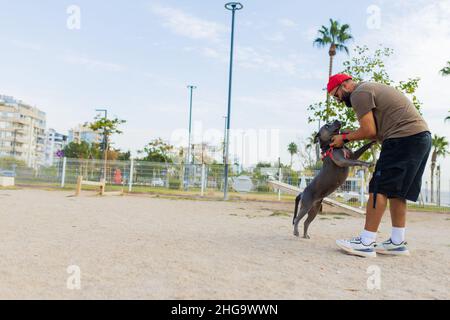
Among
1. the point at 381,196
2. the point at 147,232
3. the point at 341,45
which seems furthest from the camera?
the point at 341,45

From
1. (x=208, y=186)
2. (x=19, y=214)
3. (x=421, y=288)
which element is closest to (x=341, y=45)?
(x=208, y=186)

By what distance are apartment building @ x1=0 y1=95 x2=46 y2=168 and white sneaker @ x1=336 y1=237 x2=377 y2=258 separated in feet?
332

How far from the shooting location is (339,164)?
171 inches

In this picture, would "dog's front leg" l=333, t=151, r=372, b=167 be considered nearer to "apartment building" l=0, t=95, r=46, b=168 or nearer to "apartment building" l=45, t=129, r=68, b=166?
"apartment building" l=0, t=95, r=46, b=168

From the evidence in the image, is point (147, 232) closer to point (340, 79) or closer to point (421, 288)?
point (340, 79)

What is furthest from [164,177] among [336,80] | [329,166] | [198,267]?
[198,267]

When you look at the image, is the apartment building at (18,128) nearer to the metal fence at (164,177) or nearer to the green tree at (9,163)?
the green tree at (9,163)

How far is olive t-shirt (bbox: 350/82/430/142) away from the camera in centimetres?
383

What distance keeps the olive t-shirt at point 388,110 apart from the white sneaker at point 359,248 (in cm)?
103

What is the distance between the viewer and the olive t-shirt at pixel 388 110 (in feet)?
12.6

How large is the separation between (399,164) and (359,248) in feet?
2.93

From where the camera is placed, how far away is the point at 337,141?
4.29 metres

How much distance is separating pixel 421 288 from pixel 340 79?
2.16m

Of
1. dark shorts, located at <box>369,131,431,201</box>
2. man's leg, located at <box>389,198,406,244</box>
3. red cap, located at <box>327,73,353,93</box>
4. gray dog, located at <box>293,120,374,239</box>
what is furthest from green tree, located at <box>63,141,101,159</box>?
dark shorts, located at <box>369,131,431,201</box>
